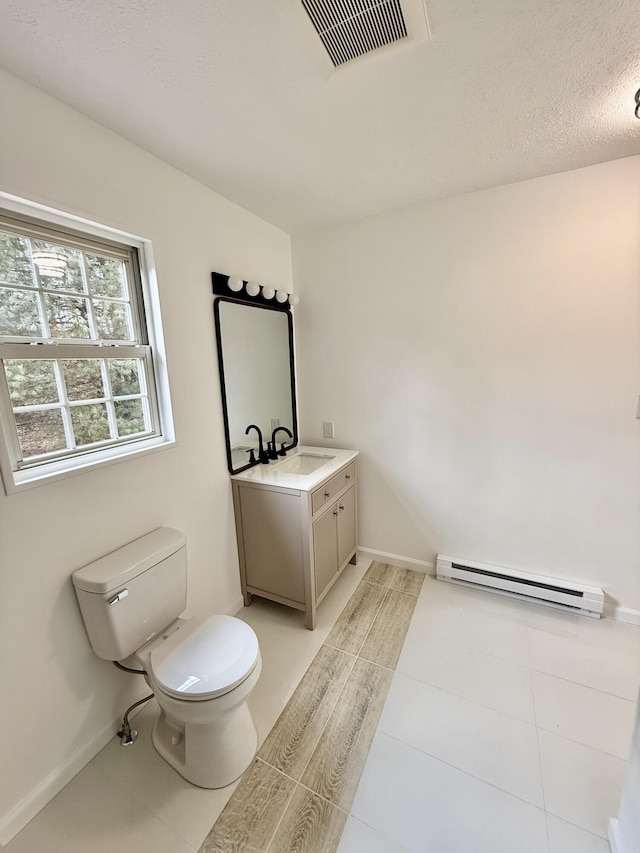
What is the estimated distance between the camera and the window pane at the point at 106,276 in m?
1.36

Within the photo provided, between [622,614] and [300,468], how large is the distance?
2.01 m

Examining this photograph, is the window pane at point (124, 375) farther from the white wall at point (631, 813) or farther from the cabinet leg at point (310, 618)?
the white wall at point (631, 813)

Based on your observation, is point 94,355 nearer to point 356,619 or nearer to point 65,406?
point 65,406

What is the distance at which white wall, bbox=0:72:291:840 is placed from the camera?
109 cm

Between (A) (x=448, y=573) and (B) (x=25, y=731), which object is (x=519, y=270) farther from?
(B) (x=25, y=731)

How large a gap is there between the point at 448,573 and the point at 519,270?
187 centimetres

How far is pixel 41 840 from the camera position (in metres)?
1.09

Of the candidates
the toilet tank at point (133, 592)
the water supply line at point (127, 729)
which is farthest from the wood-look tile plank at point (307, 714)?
the toilet tank at point (133, 592)

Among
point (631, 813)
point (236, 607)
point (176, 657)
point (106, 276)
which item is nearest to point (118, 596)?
point (176, 657)

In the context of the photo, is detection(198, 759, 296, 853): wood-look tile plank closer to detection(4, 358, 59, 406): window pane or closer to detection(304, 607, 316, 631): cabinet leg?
detection(304, 607, 316, 631): cabinet leg

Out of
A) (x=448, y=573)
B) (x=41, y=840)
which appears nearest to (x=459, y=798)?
(x=448, y=573)

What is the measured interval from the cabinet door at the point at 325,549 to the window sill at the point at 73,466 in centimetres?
92

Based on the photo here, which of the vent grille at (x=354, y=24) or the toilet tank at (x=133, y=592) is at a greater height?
the vent grille at (x=354, y=24)

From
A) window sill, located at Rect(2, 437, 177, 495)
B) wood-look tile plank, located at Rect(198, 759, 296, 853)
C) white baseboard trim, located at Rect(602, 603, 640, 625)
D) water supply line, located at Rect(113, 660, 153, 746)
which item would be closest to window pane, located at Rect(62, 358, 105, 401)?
window sill, located at Rect(2, 437, 177, 495)
